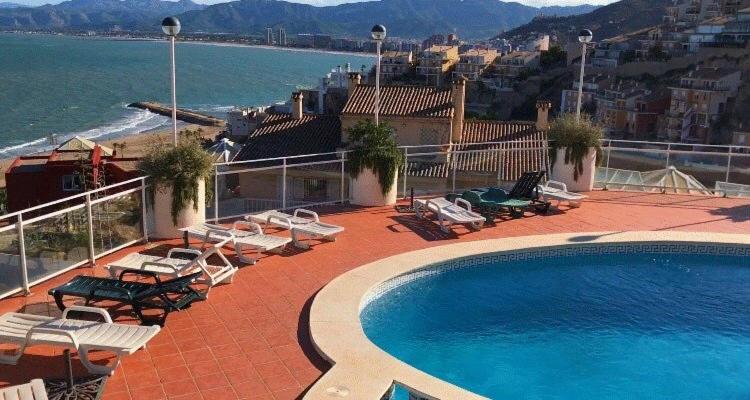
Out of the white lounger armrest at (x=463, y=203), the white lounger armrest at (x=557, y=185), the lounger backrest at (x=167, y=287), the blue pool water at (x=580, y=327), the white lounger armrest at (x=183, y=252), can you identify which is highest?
the white lounger armrest at (x=557, y=185)

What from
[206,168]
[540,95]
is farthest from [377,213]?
[540,95]

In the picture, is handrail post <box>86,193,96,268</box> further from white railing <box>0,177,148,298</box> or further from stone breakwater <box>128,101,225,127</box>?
stone breakwater <box>128,101,225,127</box>

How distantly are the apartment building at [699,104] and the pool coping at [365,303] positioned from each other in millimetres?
71236

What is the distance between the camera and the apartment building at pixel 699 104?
7469cm

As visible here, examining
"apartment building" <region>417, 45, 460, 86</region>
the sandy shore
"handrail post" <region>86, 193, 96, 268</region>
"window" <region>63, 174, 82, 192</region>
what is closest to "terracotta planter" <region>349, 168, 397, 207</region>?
"handrail post" <region>86, 193, 96, 268</region>

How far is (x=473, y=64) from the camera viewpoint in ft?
388

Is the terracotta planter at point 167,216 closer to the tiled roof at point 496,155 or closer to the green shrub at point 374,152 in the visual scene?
the green shrub at point 374,152

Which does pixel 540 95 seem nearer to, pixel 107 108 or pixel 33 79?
pixel 107 108

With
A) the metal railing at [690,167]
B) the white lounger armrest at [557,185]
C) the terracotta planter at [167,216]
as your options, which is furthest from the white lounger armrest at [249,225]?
the metal railing at [690,167]

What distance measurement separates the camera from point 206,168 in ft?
32.6

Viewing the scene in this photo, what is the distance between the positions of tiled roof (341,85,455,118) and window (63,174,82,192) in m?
11.6

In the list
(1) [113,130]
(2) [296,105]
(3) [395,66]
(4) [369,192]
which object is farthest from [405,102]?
(3) [395,66]

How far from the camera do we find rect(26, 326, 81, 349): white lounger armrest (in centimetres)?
561

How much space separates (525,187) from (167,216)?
6.41m
